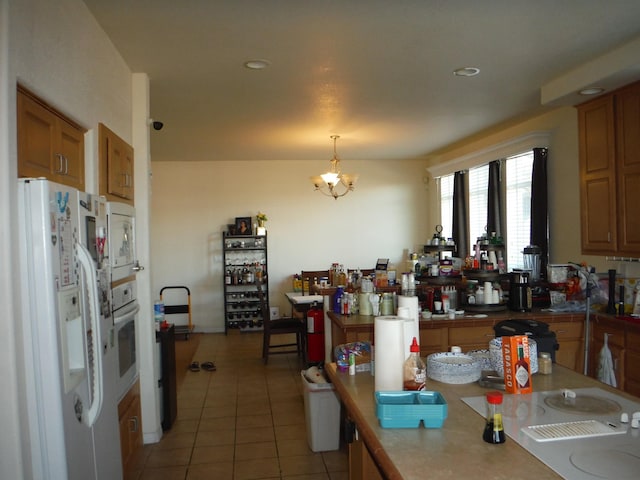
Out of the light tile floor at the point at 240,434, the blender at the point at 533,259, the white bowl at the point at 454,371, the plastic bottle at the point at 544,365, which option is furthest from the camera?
the blender at the point at 533,259

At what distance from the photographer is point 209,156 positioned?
7855mm

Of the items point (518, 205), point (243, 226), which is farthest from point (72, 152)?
point (243, 226)

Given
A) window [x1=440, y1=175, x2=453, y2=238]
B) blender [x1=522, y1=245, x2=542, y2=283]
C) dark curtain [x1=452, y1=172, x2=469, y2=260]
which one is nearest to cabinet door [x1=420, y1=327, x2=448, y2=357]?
blender [x1=522, y1=245, x2=542, y2=283]

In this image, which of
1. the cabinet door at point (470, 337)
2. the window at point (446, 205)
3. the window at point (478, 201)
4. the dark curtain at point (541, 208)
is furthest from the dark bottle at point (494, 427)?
the window at point (446, 205)

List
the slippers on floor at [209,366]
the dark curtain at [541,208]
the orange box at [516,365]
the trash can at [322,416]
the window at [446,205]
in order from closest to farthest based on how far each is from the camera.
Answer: the orange box at [516,365] → the trash can at [322,416] → the dark curtain at [541,208] → the slippers on floor at [209,366] → the window at [446,205]

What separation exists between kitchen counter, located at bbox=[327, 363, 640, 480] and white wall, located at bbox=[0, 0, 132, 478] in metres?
1.22

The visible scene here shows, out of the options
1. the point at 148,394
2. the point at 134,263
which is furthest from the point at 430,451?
the point at 148,394

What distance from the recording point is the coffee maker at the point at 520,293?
4.24 metres

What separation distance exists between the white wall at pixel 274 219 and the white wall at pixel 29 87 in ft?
17.3

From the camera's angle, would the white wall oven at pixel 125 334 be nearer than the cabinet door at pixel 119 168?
Yes

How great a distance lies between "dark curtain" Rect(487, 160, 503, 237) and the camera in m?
6.45

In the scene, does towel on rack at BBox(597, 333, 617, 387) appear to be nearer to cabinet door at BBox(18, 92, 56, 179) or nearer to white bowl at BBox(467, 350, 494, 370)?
white bowl at BBox(467, 350, 494, 370)

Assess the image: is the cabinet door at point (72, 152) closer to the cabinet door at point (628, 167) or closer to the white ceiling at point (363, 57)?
the white ceiling at point (363, 57)

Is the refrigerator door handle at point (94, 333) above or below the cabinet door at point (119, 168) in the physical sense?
below
